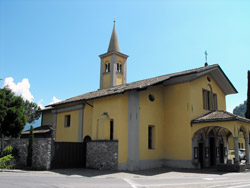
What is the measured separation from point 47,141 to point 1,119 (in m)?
10.8

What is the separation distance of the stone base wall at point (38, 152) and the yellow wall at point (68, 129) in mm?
4691

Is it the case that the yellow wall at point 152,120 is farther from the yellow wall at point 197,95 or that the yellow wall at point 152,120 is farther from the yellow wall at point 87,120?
the yellow wall at point 87,120

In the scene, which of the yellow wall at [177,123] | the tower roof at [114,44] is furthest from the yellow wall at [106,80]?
the yellow wall at [177,123]

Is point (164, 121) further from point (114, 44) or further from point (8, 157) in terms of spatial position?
point (114, 44)

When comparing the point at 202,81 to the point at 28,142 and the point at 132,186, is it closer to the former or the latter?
the point at 132,186

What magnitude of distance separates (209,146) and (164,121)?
434cm

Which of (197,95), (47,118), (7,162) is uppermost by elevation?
(197,95)

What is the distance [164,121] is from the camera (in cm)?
1955

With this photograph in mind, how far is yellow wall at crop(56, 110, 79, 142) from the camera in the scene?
21484mm

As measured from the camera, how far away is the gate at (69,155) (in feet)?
54.3

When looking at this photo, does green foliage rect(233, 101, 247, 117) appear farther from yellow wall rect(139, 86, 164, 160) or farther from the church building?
yellow wall rect(139, 86, 164, 160)

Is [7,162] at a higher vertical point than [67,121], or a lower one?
lower

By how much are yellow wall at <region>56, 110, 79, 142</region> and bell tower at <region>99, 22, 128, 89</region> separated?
24.3ft

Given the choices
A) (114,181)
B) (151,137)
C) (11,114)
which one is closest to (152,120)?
(151,137)
